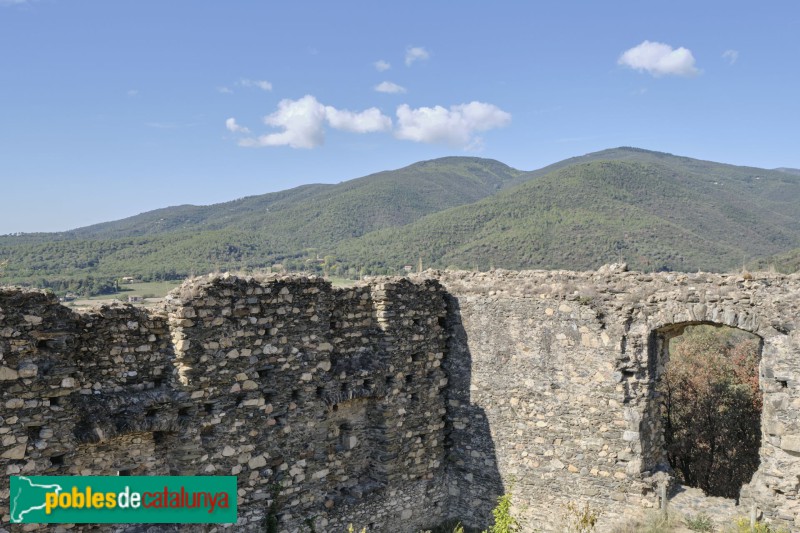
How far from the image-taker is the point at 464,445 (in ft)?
38.0

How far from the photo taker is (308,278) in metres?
9.59

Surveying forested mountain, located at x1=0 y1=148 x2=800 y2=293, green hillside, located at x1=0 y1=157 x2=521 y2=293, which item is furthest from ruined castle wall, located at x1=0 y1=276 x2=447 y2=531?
forested mountain, located at x1=0 y1=148 x2=800 y2=293

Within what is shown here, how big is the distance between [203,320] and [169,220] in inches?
3066

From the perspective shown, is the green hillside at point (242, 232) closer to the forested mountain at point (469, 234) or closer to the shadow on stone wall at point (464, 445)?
the forested mountain at point (469, 234)

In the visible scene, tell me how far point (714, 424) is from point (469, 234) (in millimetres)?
33643

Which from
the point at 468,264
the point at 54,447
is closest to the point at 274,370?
the point at 54,447

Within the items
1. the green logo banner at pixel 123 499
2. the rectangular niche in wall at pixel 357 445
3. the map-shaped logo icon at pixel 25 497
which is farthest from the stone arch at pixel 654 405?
the map-shaped logo icon at pixel 25 497

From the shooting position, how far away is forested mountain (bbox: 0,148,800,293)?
3759 cm

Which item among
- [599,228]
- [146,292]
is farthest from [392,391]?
[599,228]

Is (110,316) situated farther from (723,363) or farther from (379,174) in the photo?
(379,174)

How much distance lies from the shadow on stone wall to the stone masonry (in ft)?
0.09

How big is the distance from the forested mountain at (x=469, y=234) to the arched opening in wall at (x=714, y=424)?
10.2 meters

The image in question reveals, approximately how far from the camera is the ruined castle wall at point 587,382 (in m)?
8.82

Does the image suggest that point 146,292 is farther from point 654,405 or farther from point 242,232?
point 242,232
